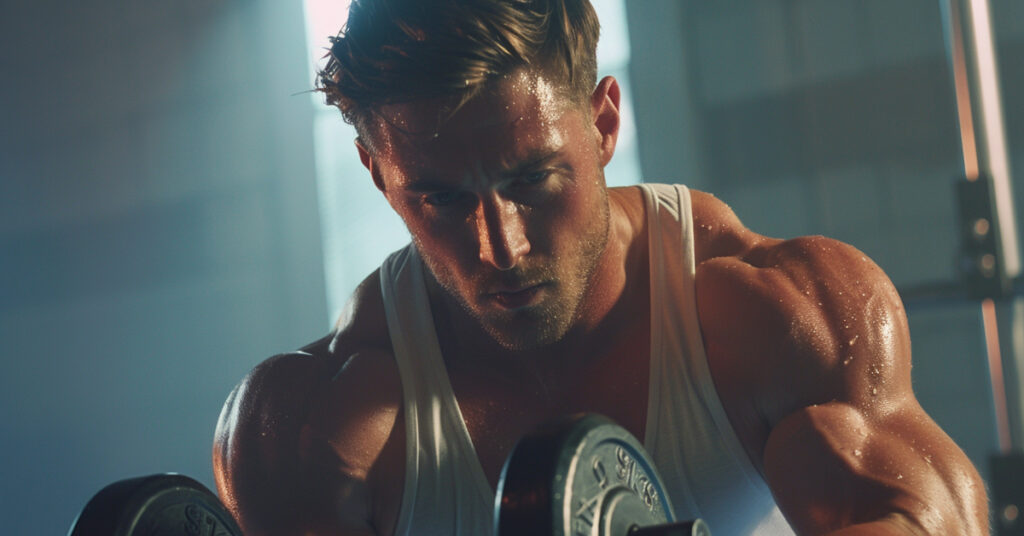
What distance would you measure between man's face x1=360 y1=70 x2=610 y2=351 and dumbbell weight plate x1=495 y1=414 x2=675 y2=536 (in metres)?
0.29

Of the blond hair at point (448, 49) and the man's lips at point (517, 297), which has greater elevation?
the blond hair at point (448, 49)

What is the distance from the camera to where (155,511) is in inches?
25.9

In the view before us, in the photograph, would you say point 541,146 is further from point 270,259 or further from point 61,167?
point 61,167

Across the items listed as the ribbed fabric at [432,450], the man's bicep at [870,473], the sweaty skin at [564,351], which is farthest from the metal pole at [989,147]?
the ribbed fabric at [432,450]

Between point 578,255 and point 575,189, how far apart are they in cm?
6

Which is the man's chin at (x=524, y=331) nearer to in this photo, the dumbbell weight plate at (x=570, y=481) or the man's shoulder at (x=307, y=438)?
the man's shoulder at (x=307, y=438)

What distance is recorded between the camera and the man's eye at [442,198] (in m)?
0.90

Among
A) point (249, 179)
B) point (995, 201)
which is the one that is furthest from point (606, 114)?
point (249, 179)

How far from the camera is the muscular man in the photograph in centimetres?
88

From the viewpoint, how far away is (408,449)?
Answer: 99 cm

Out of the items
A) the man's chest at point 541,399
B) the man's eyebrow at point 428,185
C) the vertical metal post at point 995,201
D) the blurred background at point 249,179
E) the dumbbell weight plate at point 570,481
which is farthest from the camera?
the blurred background at point 249,179

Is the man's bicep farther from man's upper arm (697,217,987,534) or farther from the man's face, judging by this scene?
the man's face

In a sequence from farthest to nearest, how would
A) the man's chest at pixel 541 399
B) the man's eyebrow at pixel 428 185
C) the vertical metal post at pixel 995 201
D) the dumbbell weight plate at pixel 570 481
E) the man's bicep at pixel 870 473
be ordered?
the vertical metal post at pixel 995 201 < the man's chest at pixel 541 399 < the man's eyebrow at pixel 428 185 < the man's bicep at pixel 870 473 < the dumbbell weight plate at pixel 570 481

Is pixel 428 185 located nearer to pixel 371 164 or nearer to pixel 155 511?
pixel 371 164
